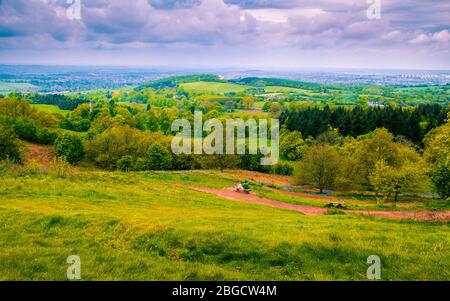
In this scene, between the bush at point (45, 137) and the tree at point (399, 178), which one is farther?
the bush at point (45, 137)

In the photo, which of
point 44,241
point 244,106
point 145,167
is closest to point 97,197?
point 44,241

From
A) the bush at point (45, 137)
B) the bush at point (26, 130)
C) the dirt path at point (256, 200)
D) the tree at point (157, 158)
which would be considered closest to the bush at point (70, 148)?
the bush at point (45, 137)

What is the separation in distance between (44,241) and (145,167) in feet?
160

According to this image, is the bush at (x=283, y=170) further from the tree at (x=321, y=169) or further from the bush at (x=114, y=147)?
the bush at (x=114, y=147)

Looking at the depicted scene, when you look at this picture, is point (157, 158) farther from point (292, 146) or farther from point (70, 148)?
point (292, 146)

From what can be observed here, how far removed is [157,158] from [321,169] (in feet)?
94.6

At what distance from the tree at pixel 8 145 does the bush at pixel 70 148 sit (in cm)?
1030

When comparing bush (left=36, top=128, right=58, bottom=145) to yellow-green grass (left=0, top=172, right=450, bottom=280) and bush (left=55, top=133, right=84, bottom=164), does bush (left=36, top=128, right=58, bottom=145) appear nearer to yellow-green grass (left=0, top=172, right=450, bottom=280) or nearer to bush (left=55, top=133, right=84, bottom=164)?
bush (left=55, top=133, right=84, bottom=164)

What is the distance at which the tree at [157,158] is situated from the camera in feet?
202

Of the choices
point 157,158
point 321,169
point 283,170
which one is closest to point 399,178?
point 321,169

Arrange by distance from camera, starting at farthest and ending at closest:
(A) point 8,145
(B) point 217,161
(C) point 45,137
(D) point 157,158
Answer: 1. (C) point 45,137
2. (B) point 217,161
3. (D) point 157,158
4. (A) point 8,145

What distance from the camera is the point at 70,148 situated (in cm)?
6838

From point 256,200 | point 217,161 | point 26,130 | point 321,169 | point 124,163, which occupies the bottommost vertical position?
point 124,163
